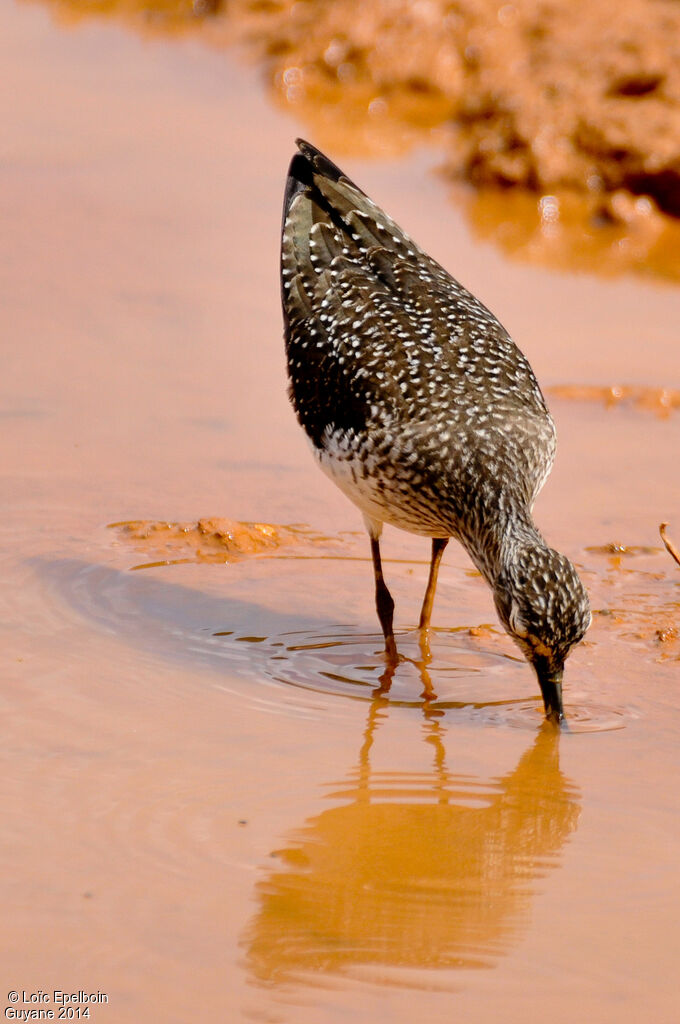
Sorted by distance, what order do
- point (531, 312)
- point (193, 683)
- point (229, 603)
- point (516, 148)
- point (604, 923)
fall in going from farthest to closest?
point (516, 148) < point (531, 312) < point (229, 603) < point (193, 683) < point (604, 923)

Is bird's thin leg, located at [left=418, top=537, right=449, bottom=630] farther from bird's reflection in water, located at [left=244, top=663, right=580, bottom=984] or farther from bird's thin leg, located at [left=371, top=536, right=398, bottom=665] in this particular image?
bird's reflection in water, located at [left=244, top=663, right=580, bottom=984]

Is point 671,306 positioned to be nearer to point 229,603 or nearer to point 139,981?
point 229,603

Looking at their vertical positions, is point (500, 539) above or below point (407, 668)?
above

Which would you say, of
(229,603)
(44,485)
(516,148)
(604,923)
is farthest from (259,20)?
(604,923)

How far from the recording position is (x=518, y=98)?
45.3 feet

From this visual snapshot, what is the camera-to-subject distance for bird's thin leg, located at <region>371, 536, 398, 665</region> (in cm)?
721

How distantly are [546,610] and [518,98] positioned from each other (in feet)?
29.9

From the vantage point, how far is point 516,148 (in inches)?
541

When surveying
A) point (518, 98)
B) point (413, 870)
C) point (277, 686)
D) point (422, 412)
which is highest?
point (518, 98)

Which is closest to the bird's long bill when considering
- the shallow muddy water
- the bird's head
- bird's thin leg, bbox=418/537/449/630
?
the bird's head

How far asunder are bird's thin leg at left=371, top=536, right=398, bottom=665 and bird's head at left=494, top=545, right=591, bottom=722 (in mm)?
1048

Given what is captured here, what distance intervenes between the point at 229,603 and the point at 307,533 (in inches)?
35.7

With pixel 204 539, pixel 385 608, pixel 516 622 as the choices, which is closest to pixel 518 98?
pixel 204 539

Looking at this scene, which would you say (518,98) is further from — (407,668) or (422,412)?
(407,668)
